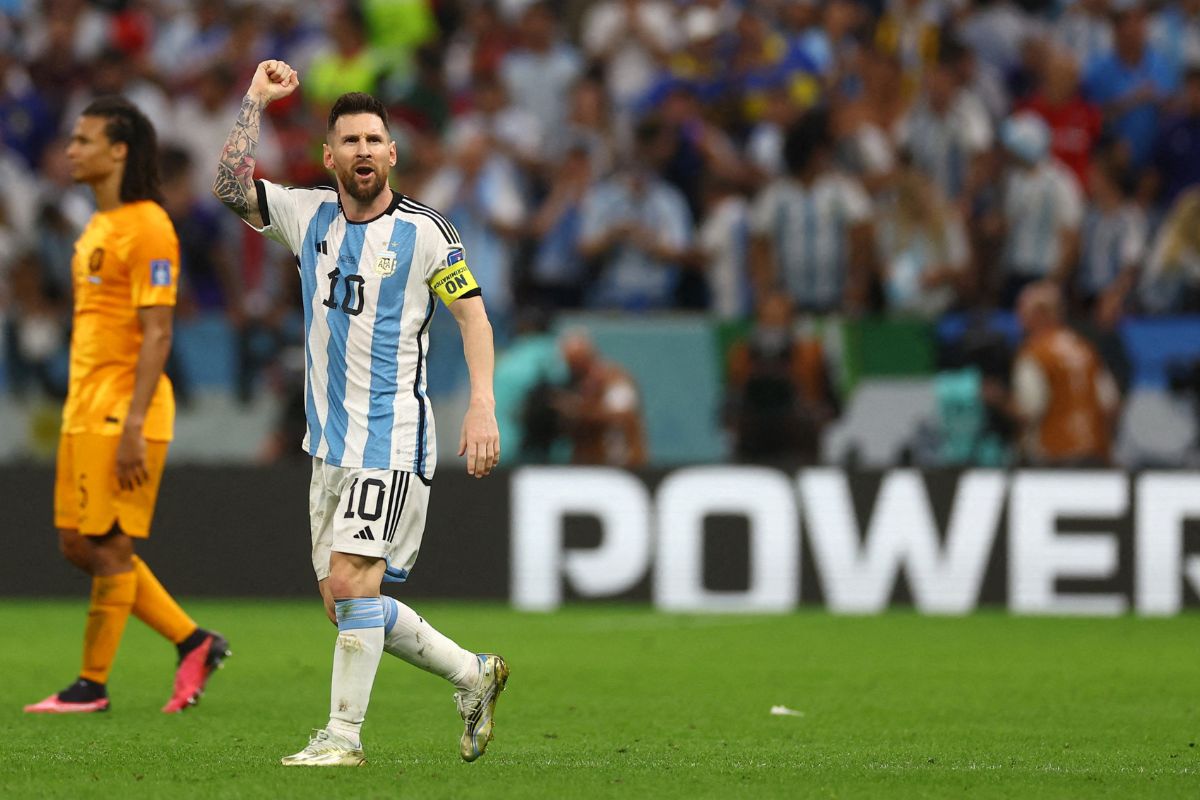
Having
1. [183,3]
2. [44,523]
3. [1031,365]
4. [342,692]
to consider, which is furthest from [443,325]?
[342,692]

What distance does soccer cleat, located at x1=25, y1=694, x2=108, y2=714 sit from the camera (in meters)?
7.83

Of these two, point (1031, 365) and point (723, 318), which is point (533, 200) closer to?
point (723, 318)

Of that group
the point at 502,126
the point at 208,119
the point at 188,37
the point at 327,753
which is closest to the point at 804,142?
the point at 502,126

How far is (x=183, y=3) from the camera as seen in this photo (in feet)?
58.3

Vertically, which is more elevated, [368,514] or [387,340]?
[387,340]

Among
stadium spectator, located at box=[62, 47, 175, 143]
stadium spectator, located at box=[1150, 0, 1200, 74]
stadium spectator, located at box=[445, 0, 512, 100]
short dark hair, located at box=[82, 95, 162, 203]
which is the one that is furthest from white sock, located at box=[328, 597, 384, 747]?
stadium spectator, located at box=[1150, 0, 1200, 74]

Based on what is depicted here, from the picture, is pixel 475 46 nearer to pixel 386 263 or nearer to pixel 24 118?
pixel 24 118

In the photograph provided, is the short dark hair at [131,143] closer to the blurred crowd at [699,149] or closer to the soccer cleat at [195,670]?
the soccer cleat at [195,670]

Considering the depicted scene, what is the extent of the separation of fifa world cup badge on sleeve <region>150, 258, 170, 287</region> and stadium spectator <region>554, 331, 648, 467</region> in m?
6.29

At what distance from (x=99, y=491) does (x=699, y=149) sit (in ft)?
27.1

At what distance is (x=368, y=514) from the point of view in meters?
6.11

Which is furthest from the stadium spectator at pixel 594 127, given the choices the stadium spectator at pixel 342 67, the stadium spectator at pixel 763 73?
the stadium spectator at pixel 342 67

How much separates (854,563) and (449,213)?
158 inches

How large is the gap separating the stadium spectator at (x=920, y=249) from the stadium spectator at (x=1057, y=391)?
2.43 feet
